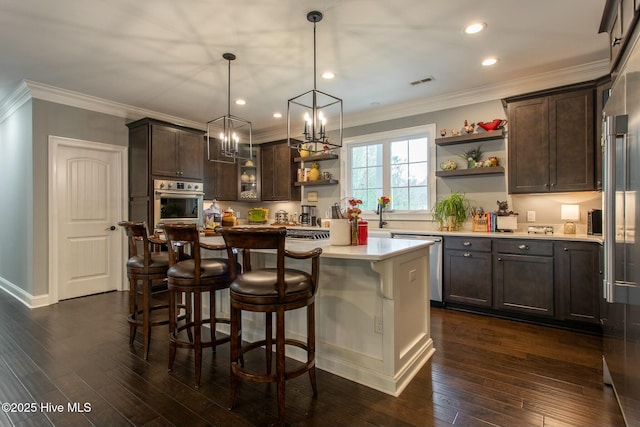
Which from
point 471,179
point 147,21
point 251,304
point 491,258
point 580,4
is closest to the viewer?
point 251,304

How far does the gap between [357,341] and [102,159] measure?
183 inches

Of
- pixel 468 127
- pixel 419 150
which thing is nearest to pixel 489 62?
pixel 468 127

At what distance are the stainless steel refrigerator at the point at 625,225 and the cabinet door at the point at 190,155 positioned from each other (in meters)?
4.96

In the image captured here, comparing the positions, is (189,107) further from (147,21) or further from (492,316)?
(492,316)

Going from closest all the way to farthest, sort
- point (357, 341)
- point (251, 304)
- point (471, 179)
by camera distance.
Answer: point (251, 304), point (357, 341), point (471, 179)

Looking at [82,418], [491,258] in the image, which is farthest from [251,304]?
[491,258]

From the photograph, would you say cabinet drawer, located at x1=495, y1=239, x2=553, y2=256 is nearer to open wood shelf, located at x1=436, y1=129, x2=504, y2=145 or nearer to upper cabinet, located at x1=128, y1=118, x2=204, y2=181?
open wood shelf, located at x1=436, y1=129, x2=504, y2=145

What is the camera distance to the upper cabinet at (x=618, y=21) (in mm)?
1651

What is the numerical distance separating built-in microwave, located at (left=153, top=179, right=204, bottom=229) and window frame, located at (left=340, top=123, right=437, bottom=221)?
2.47 m

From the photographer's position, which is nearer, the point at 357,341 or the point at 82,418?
the point at 82,418

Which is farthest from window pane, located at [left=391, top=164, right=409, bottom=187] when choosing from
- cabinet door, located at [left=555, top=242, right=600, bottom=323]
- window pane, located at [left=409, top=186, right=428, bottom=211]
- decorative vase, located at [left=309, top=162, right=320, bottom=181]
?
cabinet door, located at [left=555, top=242, right=600, bottom=323]

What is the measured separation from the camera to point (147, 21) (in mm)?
2652

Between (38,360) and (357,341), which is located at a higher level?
(357,341)

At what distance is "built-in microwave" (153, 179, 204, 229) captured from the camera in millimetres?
4559
